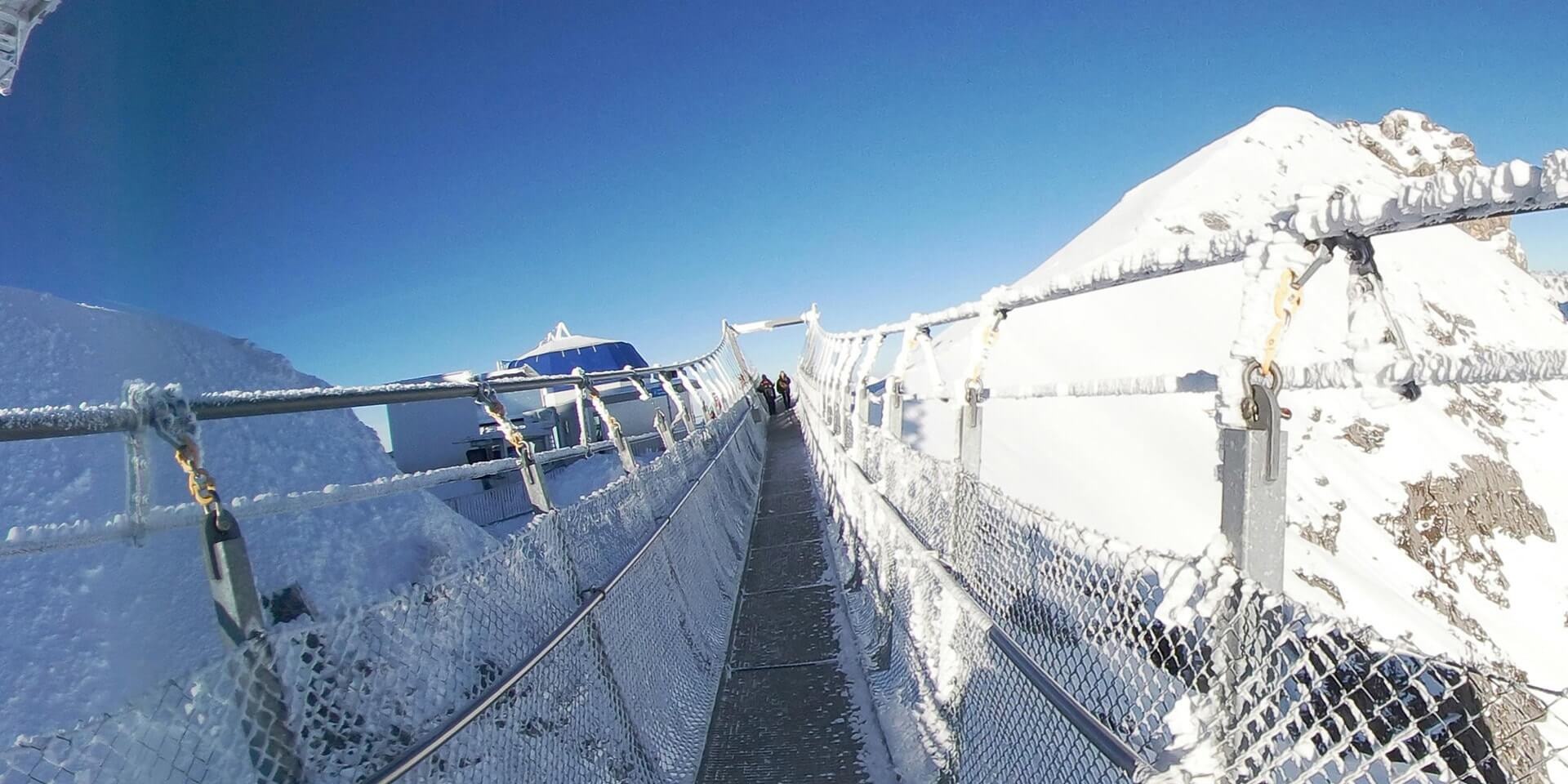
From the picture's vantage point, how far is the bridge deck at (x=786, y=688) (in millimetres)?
2967

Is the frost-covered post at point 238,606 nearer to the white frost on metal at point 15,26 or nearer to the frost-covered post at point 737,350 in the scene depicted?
the white frost on metal at point 15,26

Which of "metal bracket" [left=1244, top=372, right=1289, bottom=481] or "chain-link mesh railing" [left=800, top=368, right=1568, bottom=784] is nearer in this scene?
"chain-link mesh railing" [left=800, top=368, right=1568, bottom=784]

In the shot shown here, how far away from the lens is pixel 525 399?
76.3ft

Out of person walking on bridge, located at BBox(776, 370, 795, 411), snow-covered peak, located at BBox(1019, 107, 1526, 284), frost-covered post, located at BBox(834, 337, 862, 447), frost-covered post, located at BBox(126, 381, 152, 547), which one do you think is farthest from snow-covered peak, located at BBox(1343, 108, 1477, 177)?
frost-covered post, located at BBox(126, 381, 152, 547)

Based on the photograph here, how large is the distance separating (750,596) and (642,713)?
227cm

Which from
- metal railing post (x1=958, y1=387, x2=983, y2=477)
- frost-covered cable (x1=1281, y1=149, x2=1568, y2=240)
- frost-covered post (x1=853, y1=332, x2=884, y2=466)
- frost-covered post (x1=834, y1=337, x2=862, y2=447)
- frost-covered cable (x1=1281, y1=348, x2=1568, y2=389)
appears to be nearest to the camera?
frost-covered cable (x1=1281, y1=149, x2=1568, y2=240)

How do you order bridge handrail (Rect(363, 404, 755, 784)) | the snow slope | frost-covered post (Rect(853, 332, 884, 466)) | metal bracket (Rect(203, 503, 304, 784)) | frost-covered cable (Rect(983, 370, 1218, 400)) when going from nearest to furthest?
metal bracket (Rect(203, 503, 304, 784))
bridge handrail (Rect(363, 404, 755, 784))
frost-covered cable (Rect(983, 370, 1218, 400))
the snow slope
frost-covered post (Rect(853, 332, 884, 466))

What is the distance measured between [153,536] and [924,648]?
3.03 m

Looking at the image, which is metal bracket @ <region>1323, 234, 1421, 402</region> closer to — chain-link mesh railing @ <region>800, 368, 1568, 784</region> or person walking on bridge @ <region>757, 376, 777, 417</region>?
chain-link mesh railing @ <region>800, 368, 1568, 784</region>

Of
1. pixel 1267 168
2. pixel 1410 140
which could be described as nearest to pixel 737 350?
pixel 1267 168

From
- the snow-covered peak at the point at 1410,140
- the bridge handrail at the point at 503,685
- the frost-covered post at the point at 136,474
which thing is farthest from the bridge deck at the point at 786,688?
the snow-covered peak at the point at 1410,140

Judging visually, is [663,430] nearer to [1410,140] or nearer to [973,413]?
[973,413]

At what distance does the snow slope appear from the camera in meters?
2.89

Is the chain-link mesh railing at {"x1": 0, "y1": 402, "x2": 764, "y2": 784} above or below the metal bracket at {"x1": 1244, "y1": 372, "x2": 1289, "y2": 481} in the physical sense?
below
